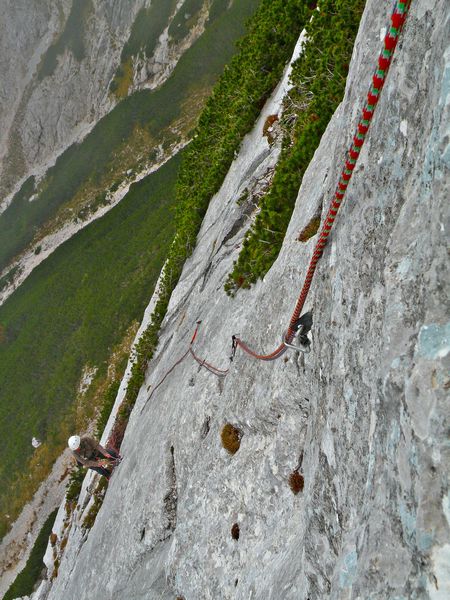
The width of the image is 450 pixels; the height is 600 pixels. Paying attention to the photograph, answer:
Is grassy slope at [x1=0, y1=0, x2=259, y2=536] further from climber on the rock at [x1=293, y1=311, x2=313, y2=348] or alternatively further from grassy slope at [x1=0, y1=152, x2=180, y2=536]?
climber on the rock at [x1=293, y1=311, x2=313, y2=348]

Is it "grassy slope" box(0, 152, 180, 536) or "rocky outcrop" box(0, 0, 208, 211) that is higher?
"rocky outcrop" box(0, 0, 208, 211)

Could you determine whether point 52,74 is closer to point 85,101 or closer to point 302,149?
point 85,101

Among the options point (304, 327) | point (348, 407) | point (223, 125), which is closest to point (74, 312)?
point (223, 125)

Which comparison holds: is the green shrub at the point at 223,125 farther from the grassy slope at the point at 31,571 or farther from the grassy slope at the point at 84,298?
the grassy slope at the point at 31,571

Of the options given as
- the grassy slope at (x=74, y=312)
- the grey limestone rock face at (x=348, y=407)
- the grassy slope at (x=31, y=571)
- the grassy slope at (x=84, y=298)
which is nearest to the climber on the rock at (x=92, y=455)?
the grey limestone rock face at (x=348, y=407)

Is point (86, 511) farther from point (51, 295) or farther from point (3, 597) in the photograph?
point (51, 295)

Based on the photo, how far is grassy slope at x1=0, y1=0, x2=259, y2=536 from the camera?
146 feet

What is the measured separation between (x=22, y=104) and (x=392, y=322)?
14708 cm

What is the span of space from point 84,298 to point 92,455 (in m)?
39.0

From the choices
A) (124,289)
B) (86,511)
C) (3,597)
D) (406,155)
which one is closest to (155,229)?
(124,289)

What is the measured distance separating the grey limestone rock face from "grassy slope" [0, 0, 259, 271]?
6257 centimetres

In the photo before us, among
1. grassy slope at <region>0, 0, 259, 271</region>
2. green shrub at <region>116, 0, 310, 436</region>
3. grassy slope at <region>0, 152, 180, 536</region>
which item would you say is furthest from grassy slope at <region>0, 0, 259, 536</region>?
green shrub at <region>116, 0, 310, 436</region>

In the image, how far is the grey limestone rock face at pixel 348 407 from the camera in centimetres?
299

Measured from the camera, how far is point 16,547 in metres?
40.3
